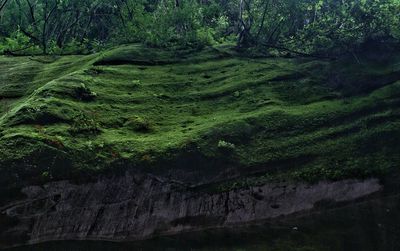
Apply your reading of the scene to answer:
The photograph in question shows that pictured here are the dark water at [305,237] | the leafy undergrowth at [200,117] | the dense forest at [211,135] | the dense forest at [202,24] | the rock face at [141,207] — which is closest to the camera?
the dark water at [305,237]

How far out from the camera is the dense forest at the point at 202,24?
37.7 m

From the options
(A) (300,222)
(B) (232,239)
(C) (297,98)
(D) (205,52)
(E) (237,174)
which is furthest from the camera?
(D) (205,52)

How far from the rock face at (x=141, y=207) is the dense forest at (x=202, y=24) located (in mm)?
16863

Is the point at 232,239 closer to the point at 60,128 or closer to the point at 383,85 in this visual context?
the point at 60,128

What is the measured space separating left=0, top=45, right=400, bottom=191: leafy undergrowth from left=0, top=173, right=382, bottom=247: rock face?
86 centimetres

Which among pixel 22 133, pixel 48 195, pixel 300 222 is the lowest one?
pixel 300 222

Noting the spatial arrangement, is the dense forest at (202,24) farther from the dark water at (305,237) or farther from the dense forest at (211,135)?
the dark water at (305,237)

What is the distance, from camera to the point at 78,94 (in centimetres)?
3008

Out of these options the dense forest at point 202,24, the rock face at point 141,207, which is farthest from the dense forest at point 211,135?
the dense forest at point 202,24

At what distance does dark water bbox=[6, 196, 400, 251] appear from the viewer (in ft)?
67.4

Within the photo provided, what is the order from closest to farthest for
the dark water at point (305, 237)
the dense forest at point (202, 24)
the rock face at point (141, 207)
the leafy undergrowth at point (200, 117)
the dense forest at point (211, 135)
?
1. the dark water at point (305, 237)
2. the rock face at point (141, 207)
3. the dense forest at point (211, 135)
4. the leafy undergrowth at point (200, 117)
5. the dense forest at point (202, 24)

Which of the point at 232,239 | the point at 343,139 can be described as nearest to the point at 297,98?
the point at 343,139

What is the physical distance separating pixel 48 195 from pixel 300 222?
12.0 metres

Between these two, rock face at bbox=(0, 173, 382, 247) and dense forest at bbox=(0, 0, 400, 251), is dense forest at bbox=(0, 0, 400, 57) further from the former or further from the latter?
rock face at bbox=(0, 173, 382, 247)
